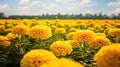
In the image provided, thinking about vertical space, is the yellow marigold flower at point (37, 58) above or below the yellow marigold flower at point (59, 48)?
above

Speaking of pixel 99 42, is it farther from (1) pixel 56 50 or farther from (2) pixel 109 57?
(2) pixel 109 57

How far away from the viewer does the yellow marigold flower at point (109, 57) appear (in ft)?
3.68

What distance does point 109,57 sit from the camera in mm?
1138

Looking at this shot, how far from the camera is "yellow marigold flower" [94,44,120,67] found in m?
1.12

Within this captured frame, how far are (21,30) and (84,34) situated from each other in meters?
1.15

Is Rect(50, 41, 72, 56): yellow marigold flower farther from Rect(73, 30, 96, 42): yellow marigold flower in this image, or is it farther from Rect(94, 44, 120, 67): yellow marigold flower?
Rect(94, 44, 120, 67): yellow marigold flower

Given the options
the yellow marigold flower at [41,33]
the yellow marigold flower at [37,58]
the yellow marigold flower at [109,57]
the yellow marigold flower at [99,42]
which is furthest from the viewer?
the yellow marigold flower at [41,33]

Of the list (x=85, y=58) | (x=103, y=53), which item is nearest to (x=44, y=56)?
(x=103, y=53)

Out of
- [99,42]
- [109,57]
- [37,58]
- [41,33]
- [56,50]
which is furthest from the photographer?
[41,33]

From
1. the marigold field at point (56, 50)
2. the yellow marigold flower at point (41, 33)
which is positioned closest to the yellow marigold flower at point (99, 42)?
the marigold field at point (56, 50)

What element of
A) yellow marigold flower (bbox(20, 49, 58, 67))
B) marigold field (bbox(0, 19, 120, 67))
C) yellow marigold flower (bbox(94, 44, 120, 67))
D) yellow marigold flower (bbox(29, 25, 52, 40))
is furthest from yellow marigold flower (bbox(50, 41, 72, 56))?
yellow marigold flower (bbox(94, 44, 120, 67))

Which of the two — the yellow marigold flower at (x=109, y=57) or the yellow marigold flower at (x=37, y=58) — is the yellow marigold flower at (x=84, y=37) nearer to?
the yellow marigold flower at (x=37, y=58)

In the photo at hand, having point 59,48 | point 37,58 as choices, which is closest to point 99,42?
point 59,48

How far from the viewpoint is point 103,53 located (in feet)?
3.88
